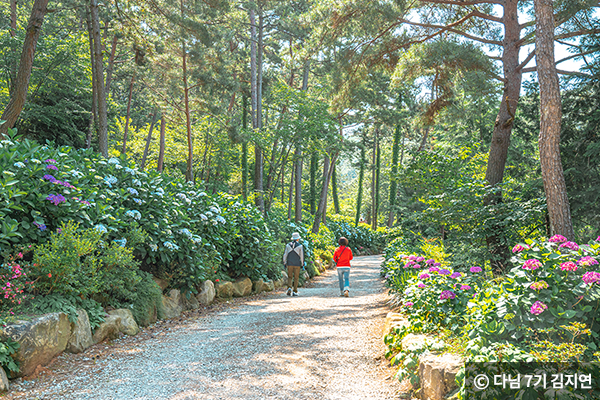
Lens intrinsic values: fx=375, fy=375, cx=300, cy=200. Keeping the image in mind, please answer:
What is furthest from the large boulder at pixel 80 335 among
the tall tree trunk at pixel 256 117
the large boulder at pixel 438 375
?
the tall tree trunk at pixel 256 117

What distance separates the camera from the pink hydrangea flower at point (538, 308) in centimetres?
251

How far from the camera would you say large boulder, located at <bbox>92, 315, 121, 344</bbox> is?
14.5 feet

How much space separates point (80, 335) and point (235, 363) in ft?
5.78

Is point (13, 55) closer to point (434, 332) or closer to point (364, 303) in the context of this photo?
point (364, 303)

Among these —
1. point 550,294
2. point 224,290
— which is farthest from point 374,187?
point 550,294

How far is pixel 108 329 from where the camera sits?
4.55m

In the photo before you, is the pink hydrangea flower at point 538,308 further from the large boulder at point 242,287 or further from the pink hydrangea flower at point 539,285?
the large boulder at point 242,287

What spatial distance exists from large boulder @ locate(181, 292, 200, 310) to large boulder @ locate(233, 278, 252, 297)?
53.9 inches

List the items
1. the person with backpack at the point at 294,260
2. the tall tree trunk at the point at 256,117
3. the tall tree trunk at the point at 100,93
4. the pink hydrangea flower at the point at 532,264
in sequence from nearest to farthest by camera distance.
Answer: the pink hydrangea flower at the point at 532,264, the tall tree trunk at the point at 100,93, the person with backpack at the point at 294,260, the tall tree trunk at the point at 256,117

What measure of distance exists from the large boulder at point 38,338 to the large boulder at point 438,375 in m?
3.51

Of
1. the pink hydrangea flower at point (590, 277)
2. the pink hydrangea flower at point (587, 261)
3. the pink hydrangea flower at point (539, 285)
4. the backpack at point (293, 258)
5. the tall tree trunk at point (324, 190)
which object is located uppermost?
the tall tree trunk at point (324, 190)

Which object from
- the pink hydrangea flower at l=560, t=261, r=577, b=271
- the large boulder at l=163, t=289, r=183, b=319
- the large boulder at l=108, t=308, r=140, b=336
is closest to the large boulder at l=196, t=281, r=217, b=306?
the large boulder at l=163, t=289, r=183, b=319

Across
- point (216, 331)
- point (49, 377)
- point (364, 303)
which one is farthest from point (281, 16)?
point (49, 377)

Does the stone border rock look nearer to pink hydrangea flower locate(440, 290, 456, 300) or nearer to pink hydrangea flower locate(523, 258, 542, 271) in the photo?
pink hydrangea flower locate(440, 290, 456, 300)
